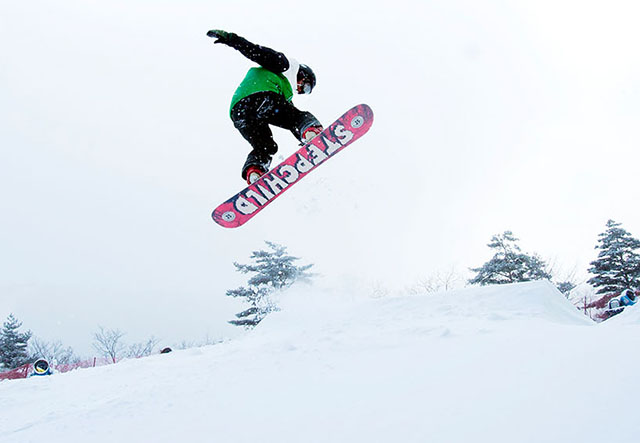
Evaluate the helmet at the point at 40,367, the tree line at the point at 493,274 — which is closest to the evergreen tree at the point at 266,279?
the tree line at the point at 493,274

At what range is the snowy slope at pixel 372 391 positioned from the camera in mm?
1522

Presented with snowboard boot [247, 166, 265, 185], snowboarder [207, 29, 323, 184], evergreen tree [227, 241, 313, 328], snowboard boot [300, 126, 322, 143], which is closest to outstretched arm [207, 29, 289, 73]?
snowboarder [207, 29, 323, 184]

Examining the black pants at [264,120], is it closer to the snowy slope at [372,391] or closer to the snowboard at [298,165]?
the snowboard at [298,165]

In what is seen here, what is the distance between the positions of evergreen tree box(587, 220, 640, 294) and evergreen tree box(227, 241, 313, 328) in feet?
52.3

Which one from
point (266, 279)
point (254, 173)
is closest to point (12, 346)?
point (266, 279)

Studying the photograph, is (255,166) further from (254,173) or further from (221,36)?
(221,36)

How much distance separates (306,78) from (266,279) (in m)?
18.7

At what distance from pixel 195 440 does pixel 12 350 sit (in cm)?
3213

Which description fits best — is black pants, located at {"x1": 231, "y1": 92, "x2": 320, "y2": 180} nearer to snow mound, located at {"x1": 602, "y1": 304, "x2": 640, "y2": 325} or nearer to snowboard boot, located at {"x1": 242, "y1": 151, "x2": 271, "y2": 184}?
snowboard boot, located at {"x1": 242, "y1": 151, "x2": 271, "y2": 184}

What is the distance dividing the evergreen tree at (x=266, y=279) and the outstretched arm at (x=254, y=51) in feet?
60.4

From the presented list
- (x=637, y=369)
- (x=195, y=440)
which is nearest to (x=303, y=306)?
(x=195, y=440)

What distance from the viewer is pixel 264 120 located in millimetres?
4715

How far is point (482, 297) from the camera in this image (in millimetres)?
5273

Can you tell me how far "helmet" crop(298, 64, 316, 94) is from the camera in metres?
4.96
